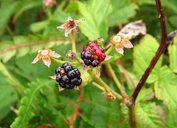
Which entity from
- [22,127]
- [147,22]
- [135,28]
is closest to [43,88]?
[22,127]

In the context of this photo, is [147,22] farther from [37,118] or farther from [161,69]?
[37,118]

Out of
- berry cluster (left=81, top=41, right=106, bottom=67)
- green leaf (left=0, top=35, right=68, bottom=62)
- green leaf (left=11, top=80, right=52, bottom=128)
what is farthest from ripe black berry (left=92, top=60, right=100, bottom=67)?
green leaf (left=0, top=35, right=68, bottom=62)

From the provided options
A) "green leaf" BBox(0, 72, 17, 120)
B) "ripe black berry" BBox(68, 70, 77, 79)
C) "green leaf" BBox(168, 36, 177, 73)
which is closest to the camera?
"ripe black berry" BBox(68, 70, 77, 79)

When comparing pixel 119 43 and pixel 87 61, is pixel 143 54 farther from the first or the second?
pixel 87 61

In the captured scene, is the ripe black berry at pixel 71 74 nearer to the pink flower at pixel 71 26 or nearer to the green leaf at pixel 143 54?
the pink flower at pixel 71 26

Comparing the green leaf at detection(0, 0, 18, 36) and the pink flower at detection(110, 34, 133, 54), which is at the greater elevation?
the green leaf at detection(0, 0, 18, 36)

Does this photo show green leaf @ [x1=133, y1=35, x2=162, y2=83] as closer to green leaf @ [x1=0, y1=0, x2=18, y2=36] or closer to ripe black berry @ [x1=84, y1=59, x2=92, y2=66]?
ripe black berry @ [x1=84, y1=59, x2=92, y2=66]

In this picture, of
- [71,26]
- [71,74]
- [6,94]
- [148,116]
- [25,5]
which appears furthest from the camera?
[25,5]

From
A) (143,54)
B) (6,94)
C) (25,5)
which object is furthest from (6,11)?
(143,54)
